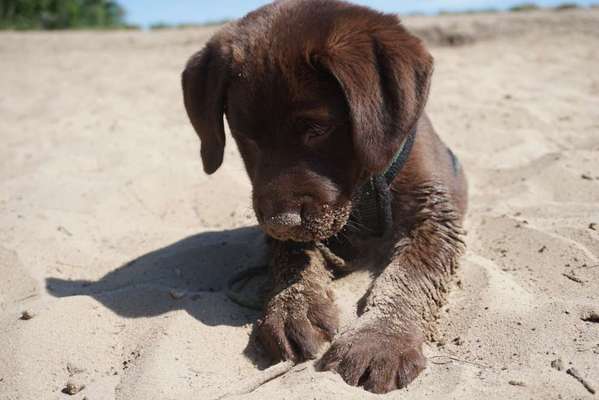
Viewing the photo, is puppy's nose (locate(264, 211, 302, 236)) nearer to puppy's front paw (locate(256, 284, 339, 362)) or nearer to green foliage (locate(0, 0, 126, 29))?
puppy's front paw (locate(256, 284, 339, 362))

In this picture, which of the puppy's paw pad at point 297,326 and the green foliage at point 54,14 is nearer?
the puppy's paw pad at point 297,326

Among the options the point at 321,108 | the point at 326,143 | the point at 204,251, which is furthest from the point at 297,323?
the point at 204,251

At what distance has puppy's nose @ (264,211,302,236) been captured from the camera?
2725 millimetres

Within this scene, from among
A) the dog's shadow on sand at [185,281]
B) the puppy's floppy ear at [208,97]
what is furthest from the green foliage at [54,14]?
the puppy's floppy ear at [208,97]

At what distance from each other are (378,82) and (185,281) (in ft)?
5.40

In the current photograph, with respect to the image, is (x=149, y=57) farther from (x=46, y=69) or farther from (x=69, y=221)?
(x=69, y=221)

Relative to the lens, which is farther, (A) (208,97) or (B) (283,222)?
(A) (208,97)

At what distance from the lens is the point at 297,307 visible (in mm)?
3016

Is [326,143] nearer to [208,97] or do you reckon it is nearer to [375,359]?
[208,97]

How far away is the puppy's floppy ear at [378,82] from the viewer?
2.73 metres

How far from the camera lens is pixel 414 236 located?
132 inches

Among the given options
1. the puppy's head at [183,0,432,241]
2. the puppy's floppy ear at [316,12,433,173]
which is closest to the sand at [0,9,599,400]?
the puppy's head at [183,0,432,241]

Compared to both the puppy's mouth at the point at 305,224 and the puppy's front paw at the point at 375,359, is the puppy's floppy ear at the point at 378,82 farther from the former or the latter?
the puppy's front paw at the point at 375,359

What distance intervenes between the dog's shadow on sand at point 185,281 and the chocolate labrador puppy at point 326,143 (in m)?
0.32
